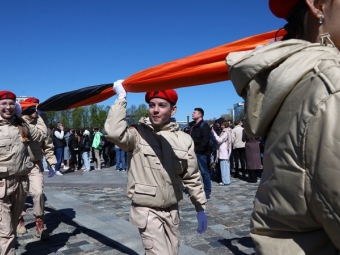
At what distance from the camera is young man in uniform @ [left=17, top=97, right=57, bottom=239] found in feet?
18.8

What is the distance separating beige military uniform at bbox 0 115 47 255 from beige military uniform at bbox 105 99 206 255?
1872mm

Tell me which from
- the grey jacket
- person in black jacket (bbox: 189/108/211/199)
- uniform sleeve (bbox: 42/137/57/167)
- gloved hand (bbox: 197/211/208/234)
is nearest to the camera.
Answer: the grey jacket

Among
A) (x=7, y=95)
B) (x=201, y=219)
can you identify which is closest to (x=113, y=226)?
(x=201, y=219)

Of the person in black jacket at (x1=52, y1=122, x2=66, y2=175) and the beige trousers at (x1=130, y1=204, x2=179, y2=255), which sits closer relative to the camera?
the beige trousers at (x1=130, y1=204, x2=179, y2=255)

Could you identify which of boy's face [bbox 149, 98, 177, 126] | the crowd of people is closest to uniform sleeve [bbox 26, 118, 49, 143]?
boy's face [bbox 149, 98, 177, 126]

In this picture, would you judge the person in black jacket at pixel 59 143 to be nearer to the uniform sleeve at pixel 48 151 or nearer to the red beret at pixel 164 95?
the uniform sleeve at pixel 48 151

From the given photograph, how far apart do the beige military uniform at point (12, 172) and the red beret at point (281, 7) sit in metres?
4.17

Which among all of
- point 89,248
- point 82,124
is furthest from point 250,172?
point 82,124

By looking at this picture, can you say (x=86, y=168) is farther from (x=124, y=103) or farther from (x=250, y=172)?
(x=124, y=103)

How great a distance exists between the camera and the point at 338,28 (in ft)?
3.15

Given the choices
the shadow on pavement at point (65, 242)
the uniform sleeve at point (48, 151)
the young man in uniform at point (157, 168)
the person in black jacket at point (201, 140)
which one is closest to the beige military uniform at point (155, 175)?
the young man in uniform at point (157, 168)

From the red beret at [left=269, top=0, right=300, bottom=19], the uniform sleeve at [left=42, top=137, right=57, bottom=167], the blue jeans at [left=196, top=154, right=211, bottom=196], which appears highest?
the red beret at [left=269, top=0, right=300, bottom=19]

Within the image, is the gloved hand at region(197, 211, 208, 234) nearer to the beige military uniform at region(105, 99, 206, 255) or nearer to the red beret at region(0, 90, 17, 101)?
the beige military uniform at region(105, 99, 206, 255)

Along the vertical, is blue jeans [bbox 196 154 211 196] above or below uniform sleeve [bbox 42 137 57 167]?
below
